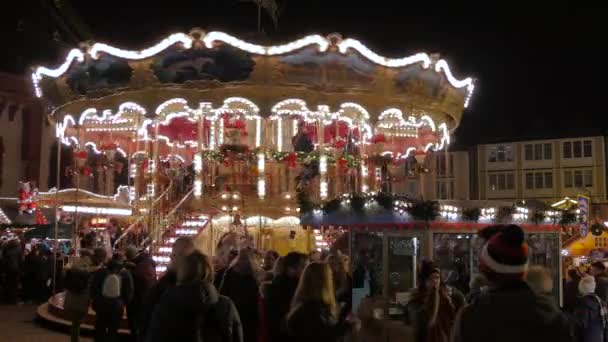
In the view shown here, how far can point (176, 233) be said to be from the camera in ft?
59.4

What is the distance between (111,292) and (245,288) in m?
2.73

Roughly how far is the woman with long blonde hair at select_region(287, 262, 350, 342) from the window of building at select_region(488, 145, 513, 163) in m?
57.4

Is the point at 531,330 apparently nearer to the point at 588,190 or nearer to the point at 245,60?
the point at 245,60

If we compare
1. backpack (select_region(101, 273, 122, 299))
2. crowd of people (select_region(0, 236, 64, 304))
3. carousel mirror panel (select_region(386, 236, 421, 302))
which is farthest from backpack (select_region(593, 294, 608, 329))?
crowd of people (select_region(0, 236, 64, 304))

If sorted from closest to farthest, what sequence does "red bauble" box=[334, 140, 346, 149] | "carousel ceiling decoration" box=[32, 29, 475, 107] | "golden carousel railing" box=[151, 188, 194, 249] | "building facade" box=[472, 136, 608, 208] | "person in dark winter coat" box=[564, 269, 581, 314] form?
"person in dark winter coat" box=[564, 269, 581, 314], "carousel ceiling decoration" box=[32, 29, 475, 107], "golden carousel railing" box=[151, 188, 194, 249], "red bauble" box=[334, 140, 346, 149], "building facade" box=[472, 136, 608, 208]

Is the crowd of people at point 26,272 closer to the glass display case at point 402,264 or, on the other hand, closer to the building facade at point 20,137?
the glass display case at point 402,264

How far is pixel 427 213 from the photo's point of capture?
40.7 ft

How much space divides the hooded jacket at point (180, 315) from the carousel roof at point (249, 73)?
10.4 m

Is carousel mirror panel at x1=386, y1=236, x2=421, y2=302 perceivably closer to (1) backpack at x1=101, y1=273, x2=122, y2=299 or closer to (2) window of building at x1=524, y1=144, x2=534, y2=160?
(1) backpack at x1=101, y1=273, x2=122, y2=299

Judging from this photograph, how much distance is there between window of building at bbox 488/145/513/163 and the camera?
60.4 metres

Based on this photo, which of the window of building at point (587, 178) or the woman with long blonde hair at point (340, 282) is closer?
the woman with long blonde hair at point (340, 282)

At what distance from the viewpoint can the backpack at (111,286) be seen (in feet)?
30.6

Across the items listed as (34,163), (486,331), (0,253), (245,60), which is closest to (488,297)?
(486,331)

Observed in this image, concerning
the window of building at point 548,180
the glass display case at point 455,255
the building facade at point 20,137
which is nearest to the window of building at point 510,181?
the window of building at point 548,180
